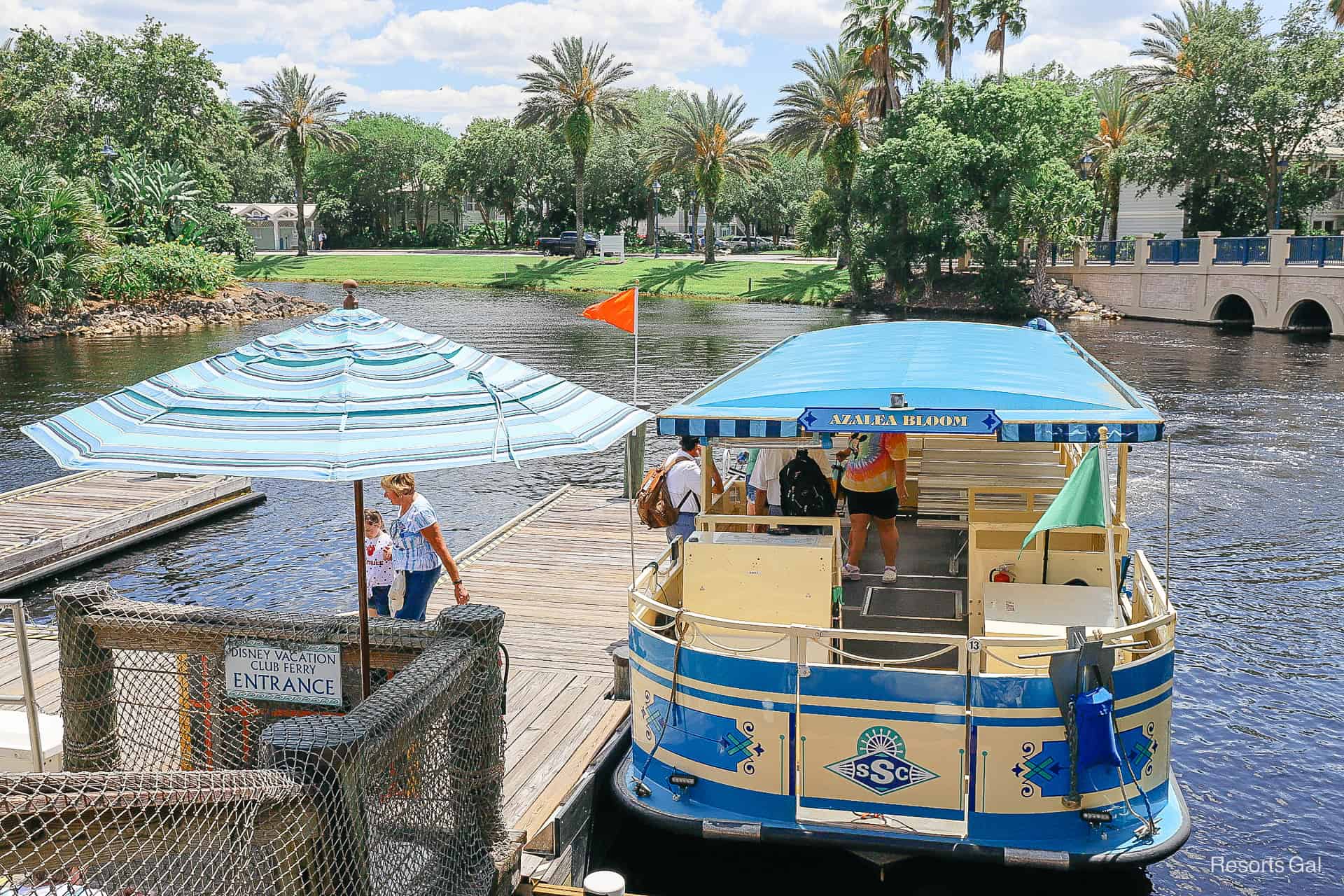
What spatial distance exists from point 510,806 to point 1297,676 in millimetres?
9538

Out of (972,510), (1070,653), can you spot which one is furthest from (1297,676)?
(1070,653)

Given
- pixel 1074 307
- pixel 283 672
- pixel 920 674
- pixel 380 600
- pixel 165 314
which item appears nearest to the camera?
pixel 283 672

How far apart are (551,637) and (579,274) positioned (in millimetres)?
67275

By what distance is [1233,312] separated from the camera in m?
56.3

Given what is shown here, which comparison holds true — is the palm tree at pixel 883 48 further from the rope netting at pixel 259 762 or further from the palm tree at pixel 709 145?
the rope netting at pixel 259 762

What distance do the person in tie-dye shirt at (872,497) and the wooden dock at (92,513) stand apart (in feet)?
30.3

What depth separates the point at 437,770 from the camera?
598 centimetres

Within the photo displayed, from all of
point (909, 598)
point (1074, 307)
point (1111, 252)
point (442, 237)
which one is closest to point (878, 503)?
point (909, 598)

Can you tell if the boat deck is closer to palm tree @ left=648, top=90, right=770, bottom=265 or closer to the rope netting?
the rope netting

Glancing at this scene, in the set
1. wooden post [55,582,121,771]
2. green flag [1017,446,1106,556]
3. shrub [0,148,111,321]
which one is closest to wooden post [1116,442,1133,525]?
green flag [1017,446,1106,556]

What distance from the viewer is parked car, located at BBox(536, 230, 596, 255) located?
86.9 m

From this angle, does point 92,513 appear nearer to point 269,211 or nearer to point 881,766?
point 881,766

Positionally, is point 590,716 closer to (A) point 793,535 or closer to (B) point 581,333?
(A) point 793,535

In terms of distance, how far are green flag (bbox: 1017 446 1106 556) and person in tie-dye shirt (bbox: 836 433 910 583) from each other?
8.16 ft
